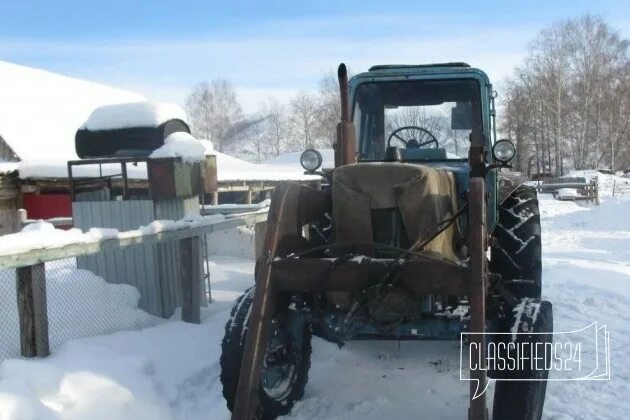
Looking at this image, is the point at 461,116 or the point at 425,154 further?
the point at 461,116

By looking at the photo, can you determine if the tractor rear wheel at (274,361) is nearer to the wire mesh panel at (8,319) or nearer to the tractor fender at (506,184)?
the wire mesh panel at (8,319)

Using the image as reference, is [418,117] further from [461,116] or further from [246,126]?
[246,126]

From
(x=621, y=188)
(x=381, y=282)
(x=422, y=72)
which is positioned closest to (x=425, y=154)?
(x=422, y=72)

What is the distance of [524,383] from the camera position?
131 inches

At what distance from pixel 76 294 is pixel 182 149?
1933 millimetres

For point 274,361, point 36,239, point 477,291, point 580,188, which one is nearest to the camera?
point 477,291

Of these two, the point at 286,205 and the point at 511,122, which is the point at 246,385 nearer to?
the point at 286,205

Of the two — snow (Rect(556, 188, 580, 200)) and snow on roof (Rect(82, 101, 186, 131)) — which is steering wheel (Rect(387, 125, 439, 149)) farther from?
snow (Rect(556, 188, 580, 200))

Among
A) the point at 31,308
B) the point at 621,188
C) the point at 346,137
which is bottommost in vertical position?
the point at 621,188

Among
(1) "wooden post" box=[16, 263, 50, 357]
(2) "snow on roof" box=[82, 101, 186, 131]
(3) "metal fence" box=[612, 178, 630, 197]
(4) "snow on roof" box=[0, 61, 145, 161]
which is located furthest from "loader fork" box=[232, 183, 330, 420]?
(3) "metal fence" box=[612, 178, 630, 197]

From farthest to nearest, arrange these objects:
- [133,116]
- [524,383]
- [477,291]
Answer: [133,116] < [524,383] < [477,291]

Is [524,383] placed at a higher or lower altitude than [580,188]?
higher

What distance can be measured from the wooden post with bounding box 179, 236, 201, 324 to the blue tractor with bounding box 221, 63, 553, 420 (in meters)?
1.58

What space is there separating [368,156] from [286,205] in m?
2.07
